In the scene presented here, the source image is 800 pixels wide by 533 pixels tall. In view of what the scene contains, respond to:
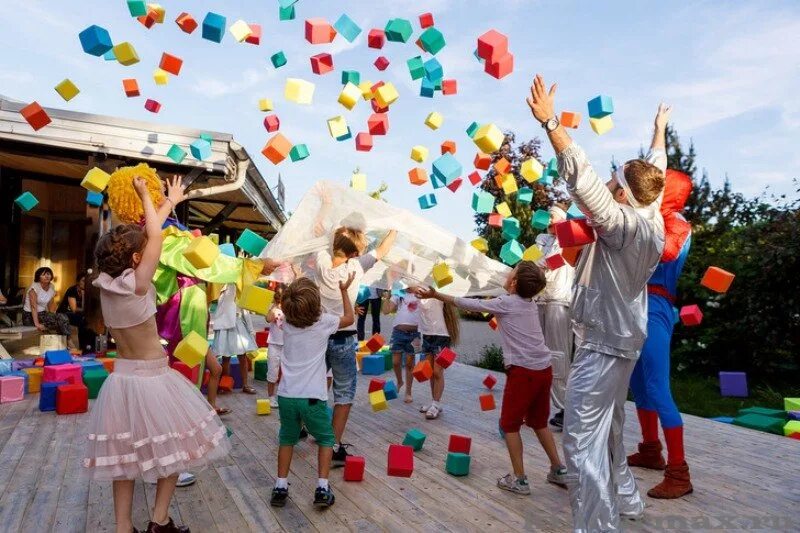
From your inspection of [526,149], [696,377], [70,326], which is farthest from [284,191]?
[696,377]

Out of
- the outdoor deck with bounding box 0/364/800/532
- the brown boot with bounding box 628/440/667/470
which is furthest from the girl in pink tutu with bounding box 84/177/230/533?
the brown boot with bounding box 628/440/667/470

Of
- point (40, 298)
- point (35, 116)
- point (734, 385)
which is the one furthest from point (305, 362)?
point (40, 298)

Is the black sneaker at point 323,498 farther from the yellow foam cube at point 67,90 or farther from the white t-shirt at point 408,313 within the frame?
the yellow foam cube at point 67,90

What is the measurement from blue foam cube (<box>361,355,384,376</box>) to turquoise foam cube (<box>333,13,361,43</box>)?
15.3 ft

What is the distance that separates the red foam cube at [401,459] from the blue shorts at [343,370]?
1.60ft

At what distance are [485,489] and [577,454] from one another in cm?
115

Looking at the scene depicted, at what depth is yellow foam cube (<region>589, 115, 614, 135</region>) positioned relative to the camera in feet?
16.8

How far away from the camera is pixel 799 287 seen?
7.69 metres

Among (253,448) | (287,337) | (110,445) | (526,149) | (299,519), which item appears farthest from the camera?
(526,149)

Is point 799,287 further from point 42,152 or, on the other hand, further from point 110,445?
point 42,152

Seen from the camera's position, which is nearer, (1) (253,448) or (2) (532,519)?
(2) (532,519)

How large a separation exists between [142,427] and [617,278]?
7.39 feet

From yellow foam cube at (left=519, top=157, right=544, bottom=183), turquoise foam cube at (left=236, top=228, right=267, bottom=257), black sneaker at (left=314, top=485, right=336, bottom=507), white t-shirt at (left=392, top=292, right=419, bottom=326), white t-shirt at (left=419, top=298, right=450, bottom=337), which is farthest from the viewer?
white t-shirt at (left=392, top=292, right=419, bottom=326)

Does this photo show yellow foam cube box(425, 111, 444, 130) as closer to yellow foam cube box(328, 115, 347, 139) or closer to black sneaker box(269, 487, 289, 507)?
yellow foam cube box(328, 115, 347, 139)
